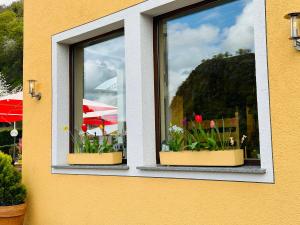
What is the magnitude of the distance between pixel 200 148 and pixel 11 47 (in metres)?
33.9

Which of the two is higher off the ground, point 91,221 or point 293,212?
point 293,212

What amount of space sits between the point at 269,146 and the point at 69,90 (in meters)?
3.48

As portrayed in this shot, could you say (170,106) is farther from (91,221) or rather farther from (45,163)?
(45,163)

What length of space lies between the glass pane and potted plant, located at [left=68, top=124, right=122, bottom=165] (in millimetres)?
13

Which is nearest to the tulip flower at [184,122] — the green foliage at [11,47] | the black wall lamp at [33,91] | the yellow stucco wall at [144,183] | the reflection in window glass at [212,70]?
the reflection in window glass at [212,70]

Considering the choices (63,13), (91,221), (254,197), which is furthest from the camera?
(63,13)

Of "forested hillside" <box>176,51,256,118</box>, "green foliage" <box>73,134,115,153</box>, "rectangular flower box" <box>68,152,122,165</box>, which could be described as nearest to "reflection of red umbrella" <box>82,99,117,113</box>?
"green foliage" <box>73,134,115,153</box>

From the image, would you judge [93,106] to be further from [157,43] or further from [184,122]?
[184,122]

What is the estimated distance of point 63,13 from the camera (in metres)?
5.79

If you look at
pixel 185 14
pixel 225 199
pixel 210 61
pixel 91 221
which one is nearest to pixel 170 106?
pixel 210 61

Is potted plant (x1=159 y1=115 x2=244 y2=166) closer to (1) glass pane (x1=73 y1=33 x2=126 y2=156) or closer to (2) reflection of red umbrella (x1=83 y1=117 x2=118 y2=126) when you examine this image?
(1) glass pane (x1=73 y1=33 x2=126 y2=156)

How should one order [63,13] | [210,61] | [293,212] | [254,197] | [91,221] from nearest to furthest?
[293,212], [254,197], [210,61], [91,221], [63,13]

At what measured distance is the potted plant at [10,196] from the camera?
559cm

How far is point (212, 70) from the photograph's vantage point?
4.42 meters
